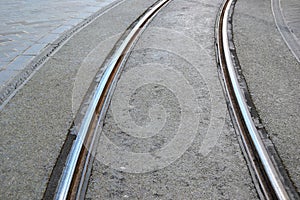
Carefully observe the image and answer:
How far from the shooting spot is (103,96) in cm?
498

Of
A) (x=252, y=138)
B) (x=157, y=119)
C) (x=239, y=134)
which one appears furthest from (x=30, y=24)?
(x=252, y=138)

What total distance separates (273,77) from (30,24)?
557cm

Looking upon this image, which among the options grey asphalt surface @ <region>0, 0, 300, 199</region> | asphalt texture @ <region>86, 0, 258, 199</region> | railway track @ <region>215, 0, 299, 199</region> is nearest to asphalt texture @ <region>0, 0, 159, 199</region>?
grey asphalt surface @ <region>0, 0, 300, 199</region>

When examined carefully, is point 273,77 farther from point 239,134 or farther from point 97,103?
point 97,103

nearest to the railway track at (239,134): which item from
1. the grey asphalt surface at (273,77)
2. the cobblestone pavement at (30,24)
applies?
the grey asphalt surface at (273,77)

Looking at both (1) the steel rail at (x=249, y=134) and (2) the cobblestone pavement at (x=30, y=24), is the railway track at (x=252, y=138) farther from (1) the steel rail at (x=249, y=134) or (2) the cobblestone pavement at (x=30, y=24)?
(2) the cobblestone pavement at (x=30, y=24)

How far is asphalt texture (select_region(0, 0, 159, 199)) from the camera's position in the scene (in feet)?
11.4

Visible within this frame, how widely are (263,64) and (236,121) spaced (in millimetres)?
1980

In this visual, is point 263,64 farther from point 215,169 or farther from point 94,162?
point 94,162

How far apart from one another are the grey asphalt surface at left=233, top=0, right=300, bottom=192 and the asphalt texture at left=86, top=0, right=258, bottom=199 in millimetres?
438

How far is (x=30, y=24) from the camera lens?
874cm

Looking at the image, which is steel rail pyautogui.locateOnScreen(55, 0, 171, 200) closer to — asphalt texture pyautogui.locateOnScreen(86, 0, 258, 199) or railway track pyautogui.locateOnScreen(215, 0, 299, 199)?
asphalt texture pyautogui.locateOnScreen(86, 0, 258, 199)

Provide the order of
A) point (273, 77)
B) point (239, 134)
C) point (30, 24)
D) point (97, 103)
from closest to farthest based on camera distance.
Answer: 1. point (239, 134)
2. point (97, 103)
3. point (273, 77)
4. point (30, 24)

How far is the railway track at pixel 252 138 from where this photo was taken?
3251 mm
